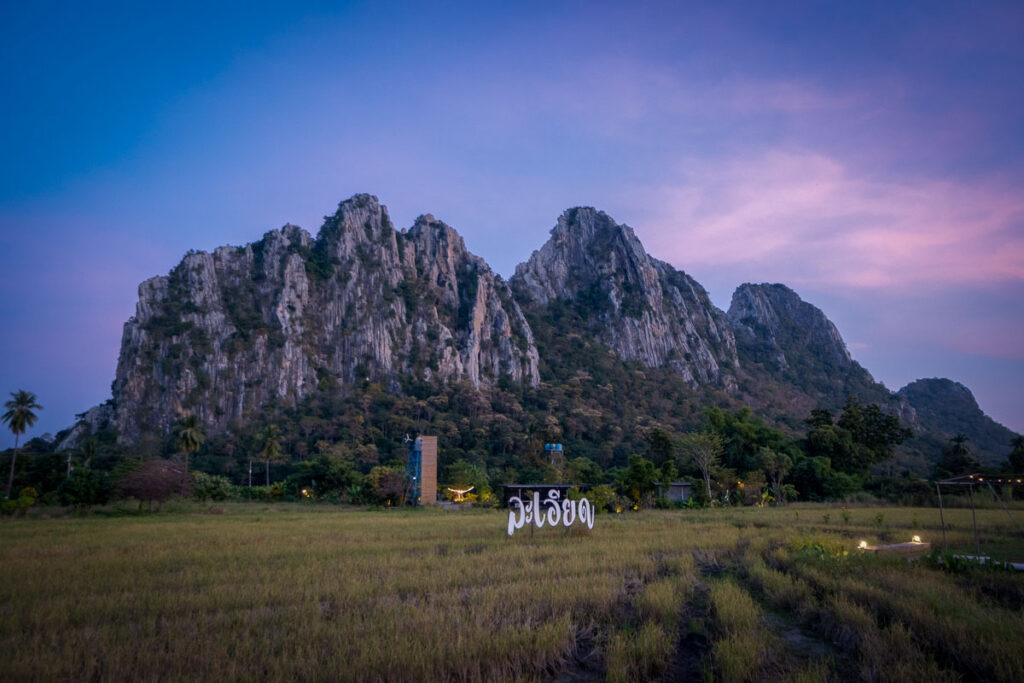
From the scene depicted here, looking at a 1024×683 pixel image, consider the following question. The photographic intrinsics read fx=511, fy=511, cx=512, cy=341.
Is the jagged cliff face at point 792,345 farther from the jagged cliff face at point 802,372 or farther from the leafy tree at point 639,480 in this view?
the leafy tree at point 639,480

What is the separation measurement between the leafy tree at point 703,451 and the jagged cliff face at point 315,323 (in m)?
76.4

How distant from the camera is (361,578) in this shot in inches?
489

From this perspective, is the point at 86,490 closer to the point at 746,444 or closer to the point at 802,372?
the point at 746,444

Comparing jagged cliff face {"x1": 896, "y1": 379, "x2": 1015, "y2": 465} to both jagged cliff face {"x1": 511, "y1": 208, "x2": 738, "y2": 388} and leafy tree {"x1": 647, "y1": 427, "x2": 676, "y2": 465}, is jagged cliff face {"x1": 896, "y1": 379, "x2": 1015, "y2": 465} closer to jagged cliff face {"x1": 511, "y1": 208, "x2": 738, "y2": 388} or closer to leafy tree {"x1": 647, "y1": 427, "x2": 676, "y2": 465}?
jagged cliff face {"x1": 511, "y1": 208, "x2": 738, "y2": 388}

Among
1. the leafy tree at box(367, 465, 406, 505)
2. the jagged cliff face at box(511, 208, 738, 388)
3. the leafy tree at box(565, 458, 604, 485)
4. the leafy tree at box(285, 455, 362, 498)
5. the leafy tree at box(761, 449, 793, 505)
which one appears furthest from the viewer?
the jagged cliff face at box(511, 208, 738, 388)

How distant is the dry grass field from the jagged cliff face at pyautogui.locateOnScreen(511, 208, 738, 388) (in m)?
143

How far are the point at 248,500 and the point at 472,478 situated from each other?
24.6m

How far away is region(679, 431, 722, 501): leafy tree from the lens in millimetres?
48566

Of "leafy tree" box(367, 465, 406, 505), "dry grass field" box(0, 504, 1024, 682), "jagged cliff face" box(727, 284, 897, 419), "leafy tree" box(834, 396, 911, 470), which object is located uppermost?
"jagged cliff face" box(727, 284, 897, 419)

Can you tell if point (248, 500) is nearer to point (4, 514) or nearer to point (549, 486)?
point (4, 514)

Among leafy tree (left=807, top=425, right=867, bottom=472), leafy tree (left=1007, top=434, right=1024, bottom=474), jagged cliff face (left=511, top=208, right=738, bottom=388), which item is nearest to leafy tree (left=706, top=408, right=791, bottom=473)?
leafy tree (left=807, top=425, right=867, bottom=472)

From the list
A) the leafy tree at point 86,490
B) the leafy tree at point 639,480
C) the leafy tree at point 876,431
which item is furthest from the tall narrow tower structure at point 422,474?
the leafy tree at point 876,431

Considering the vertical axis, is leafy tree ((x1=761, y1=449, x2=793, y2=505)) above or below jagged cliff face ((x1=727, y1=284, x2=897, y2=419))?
below

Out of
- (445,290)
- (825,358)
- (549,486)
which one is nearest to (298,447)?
(549,486)
